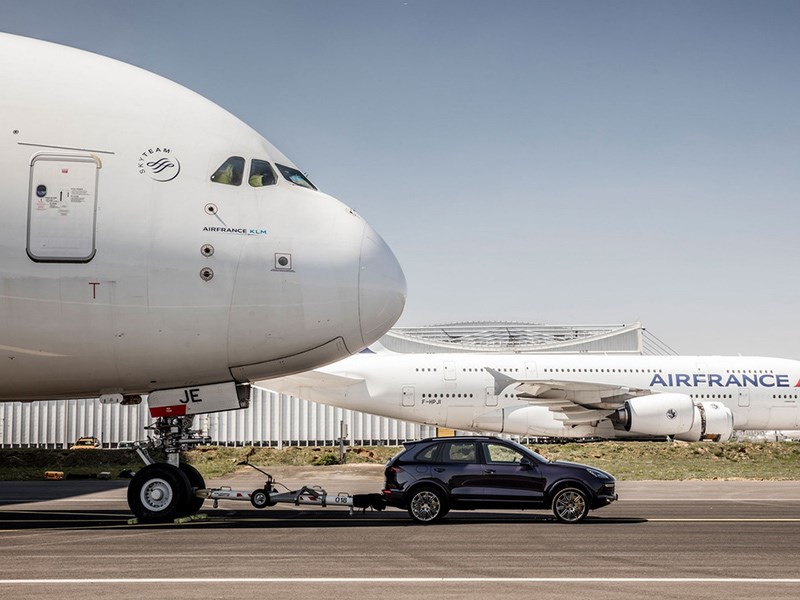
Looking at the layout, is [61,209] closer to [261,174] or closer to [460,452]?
[261,174]

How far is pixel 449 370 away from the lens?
40312 millimetres

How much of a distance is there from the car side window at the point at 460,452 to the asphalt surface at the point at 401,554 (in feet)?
3.81

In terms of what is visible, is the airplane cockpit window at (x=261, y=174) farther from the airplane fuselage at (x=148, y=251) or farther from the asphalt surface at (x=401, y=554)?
the asphalt surface at (x=401, y=554)

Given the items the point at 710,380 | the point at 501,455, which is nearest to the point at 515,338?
the point at 710,380

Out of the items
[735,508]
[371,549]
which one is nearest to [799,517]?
[735,508]

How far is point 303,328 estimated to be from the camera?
13.1 meters

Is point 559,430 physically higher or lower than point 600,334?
lower

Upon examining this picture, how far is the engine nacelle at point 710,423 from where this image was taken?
126ft

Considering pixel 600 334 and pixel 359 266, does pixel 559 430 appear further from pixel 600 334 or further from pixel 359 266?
pixel 359 266

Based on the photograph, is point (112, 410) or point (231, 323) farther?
point (112, 410)

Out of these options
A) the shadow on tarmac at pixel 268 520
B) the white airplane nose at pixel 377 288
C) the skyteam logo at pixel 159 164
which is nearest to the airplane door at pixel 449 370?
the shadow on tarmac at pixel 268 520

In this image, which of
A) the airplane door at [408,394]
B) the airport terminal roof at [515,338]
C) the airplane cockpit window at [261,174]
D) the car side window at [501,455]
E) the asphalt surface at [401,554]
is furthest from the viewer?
the airport terminal roof at [515,338]

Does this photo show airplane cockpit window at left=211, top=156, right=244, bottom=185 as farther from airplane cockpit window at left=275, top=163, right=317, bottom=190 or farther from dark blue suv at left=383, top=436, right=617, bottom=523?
dark blue suv at left=383, top=436, right=617, bottom=523

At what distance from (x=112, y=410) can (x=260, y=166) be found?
41691 millimetres
